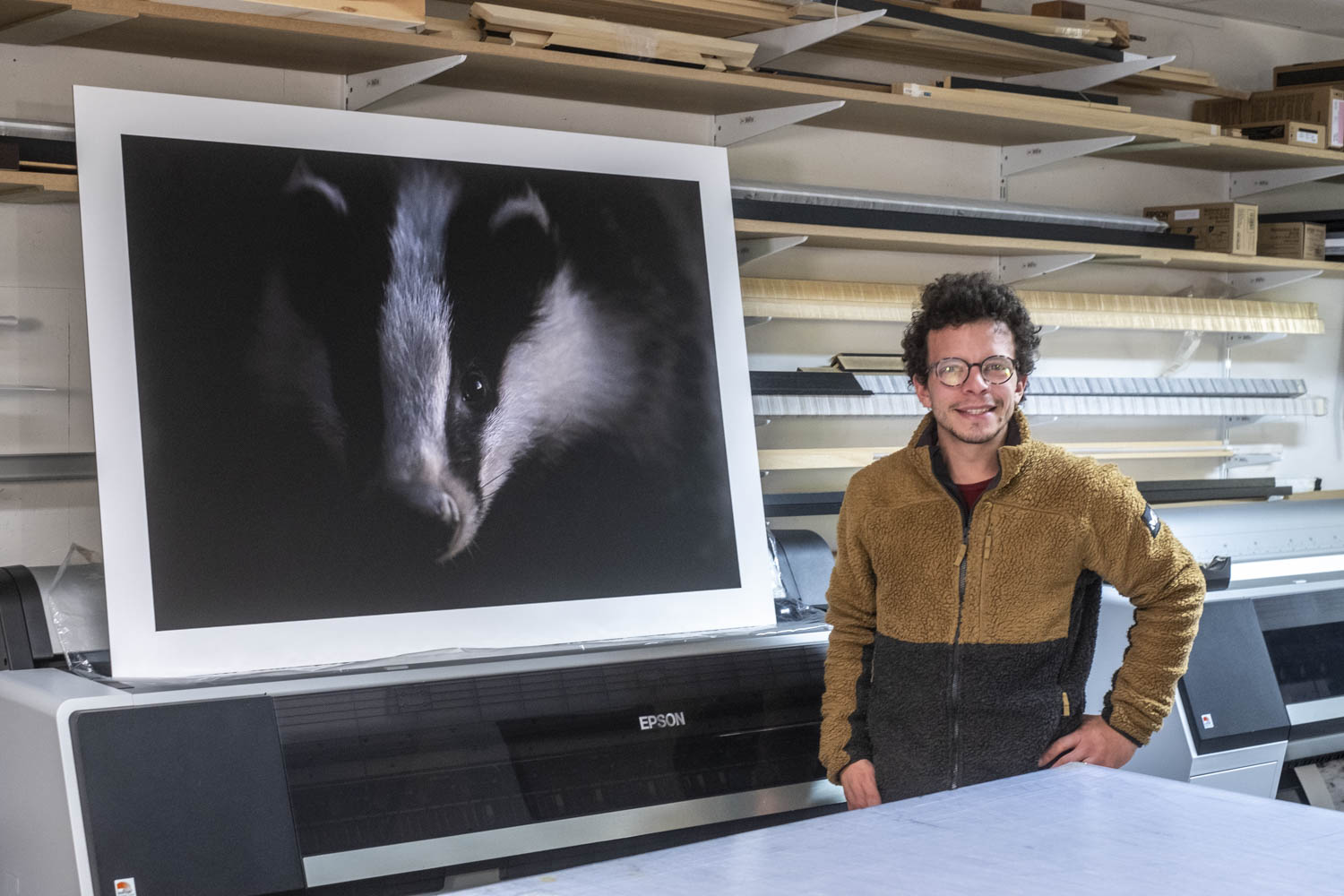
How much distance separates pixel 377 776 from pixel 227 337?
0.75 meters

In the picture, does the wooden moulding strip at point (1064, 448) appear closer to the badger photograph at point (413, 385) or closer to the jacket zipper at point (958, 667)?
the badger photograph at point (413, 385)

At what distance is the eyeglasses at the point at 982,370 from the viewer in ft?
6.51

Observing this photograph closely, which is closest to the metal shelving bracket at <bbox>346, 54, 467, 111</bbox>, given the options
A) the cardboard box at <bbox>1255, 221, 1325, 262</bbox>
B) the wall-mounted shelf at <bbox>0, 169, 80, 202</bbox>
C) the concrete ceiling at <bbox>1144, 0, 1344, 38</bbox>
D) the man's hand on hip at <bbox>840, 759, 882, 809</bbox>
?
the wall-mounted shelf at <bbox>0, 169, 80, 202</bbox>

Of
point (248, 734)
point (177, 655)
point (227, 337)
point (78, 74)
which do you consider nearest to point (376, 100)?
point (78, 74)

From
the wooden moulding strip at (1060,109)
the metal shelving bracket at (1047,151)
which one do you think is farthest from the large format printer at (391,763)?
the metal shelving bracket at (1047,151)

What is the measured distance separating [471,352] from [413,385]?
0.13 meters

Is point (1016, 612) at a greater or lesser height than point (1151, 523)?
lesser

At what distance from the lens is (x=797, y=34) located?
9.64ft

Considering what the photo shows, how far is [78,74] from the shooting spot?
2.50 metres

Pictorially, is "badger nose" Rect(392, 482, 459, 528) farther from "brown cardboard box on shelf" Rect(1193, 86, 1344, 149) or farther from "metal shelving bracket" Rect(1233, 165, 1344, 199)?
"metal shelving bracket" Rect(1233, 165, 1344, 199)

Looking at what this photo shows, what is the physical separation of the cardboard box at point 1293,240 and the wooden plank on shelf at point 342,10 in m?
2.76

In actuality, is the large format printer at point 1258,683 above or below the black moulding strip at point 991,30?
below

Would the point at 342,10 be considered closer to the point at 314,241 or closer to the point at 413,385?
the point at 314,241

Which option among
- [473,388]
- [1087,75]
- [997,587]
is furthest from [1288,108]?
[473,388]
